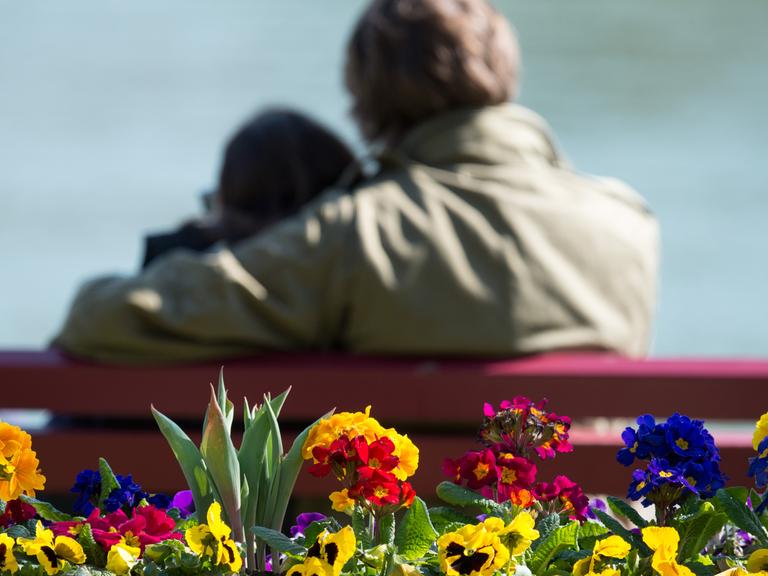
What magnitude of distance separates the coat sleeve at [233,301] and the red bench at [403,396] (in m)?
0.06

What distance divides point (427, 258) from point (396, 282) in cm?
10

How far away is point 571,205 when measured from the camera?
366 centimetres

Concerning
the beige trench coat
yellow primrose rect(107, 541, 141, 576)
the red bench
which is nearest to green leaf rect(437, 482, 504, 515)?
yellow primrose rect(107, 541, 141, 576)

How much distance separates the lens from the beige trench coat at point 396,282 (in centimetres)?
351

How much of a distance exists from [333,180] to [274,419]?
2394 mm

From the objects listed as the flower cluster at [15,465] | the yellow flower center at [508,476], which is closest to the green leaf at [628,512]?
the yellow flower center at [508,476]

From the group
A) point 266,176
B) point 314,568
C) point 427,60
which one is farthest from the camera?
point 266,176

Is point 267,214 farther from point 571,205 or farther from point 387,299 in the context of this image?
point 571,205

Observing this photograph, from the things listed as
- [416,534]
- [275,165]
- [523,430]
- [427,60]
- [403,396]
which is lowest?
[403,396]

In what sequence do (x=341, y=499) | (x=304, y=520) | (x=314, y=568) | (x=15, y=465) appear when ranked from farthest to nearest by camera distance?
1. (x=304, y=520)
2. (x=15, y=465)
3. (x=341, y=499)
4. (x=314, y=568)

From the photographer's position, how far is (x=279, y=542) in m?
1.45

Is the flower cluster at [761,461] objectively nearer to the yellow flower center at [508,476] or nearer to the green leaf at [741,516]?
the green leaf at [741,516]

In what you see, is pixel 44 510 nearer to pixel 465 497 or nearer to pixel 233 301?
pixel 465 497

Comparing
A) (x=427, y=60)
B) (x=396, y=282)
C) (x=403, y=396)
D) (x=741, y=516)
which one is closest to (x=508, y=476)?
(x=741, y=516)
